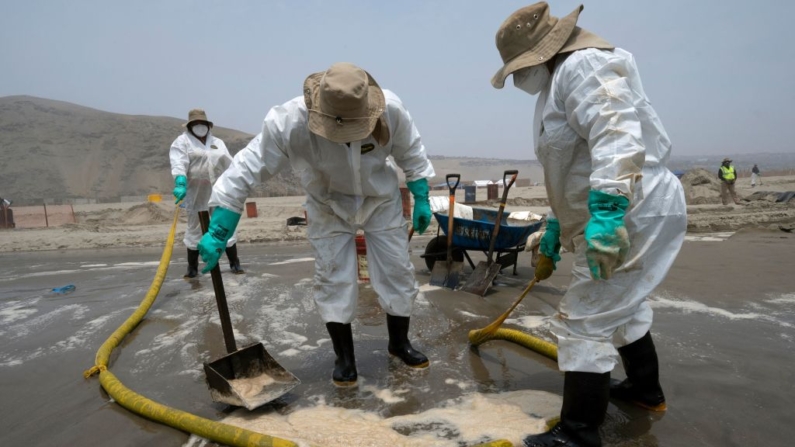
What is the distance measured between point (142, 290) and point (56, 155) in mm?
40748

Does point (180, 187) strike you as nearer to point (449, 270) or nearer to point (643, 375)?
point (449, 270)

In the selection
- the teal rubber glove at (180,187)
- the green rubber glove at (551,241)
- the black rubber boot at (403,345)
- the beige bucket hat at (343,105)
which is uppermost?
the beige bucket hat at (343,105)

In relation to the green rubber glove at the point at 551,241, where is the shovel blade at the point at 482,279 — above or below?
below

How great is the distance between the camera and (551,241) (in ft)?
8.56

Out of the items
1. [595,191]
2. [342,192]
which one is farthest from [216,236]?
[595,191]

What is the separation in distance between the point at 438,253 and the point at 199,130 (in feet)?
10.7

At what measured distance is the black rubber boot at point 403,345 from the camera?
3.01 m

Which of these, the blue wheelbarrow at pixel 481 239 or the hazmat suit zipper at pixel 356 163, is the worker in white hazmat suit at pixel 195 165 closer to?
the blue wheelbarrow at pixel 481 239

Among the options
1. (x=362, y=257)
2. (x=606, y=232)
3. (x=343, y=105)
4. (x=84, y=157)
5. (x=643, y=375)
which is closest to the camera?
(x=606, y=232)

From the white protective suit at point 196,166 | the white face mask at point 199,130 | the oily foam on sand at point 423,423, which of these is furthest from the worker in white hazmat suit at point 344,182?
the white face mask at point 199,130

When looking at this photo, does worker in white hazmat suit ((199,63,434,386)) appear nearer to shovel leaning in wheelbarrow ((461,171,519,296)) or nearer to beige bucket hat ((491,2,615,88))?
beige bucket hat ((491,2,615,88))

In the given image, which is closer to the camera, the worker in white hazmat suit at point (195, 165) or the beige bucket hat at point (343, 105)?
the beige bucket hat at point (343, 105)

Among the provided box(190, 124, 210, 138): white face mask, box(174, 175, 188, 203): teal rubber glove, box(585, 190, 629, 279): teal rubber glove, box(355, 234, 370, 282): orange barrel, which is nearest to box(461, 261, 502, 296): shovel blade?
box(355, 234, 370, 282): orange barrel

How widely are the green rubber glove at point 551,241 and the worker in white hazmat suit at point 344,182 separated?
2.67 feet
